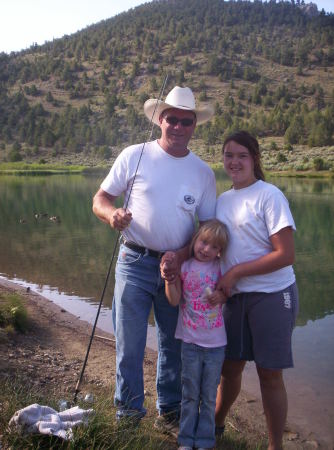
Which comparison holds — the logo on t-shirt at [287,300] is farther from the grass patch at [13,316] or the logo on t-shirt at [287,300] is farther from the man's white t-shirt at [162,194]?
the grass patch at [13,316]

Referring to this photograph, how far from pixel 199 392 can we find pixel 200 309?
537 millimetres

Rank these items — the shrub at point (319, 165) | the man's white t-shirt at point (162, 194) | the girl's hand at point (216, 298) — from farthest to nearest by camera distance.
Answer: the shrub at point (319, 165) → the man's white t-shirt at point (162, 194) → the girl's hand at point (216, 298)

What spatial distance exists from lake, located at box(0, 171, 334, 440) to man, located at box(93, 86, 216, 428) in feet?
6.23

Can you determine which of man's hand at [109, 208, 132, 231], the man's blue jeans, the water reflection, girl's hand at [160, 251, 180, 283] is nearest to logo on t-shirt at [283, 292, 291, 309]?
girl's hand at [160, 251, 180, 283]

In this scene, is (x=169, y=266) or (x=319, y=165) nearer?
(x=169, y=266)

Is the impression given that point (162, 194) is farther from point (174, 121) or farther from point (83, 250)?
point (83, 250)

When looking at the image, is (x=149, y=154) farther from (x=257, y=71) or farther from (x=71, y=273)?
(x=257, y=71)

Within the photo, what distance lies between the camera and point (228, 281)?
3.12 m

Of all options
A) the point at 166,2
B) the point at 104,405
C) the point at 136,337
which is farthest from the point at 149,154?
the point at 166,2

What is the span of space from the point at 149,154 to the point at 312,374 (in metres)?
3.28

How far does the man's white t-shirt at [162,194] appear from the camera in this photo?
3.32 meters

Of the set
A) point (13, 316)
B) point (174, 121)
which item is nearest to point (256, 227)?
point (174, 121)

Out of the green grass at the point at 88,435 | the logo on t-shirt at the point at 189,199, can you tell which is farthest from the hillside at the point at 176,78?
the green grass at the point at 88,435

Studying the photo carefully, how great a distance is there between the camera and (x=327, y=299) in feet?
27.8
